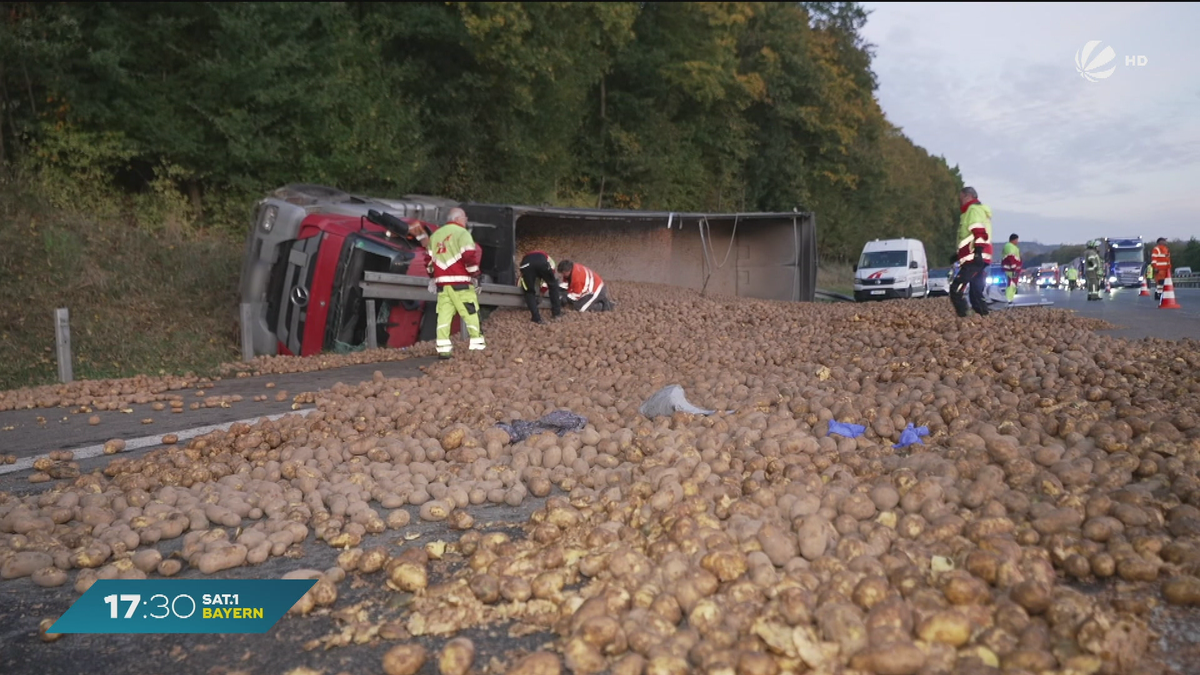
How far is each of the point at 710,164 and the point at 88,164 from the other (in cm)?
2204

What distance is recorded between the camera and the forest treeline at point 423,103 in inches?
535

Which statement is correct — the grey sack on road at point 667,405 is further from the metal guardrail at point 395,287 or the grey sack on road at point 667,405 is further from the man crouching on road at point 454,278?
the metal guardrail at point 395,287

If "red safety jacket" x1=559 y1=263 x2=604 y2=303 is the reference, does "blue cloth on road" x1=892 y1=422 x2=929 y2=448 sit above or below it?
below

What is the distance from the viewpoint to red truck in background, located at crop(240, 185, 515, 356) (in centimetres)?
980

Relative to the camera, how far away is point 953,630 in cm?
218

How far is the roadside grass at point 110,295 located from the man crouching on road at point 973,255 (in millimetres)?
8542

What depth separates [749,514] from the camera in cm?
304

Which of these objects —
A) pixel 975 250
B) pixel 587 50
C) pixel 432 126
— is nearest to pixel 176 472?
pixel 975 250

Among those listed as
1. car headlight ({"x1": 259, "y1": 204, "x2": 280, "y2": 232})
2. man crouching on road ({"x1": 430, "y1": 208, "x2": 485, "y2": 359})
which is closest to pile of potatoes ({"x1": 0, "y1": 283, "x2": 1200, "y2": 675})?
man crouching on road ({"x1": 430, "y1": 208, "x2": 485, "y2": 359})

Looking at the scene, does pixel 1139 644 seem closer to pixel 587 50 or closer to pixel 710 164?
pixel 587 50

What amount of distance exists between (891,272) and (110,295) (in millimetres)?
19240

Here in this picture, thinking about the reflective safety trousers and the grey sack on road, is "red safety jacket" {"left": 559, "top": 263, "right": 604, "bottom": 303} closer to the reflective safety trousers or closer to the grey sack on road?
the reflective safety trousers

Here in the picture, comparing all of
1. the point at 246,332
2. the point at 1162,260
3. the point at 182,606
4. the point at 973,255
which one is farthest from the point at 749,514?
the point at 1162,260

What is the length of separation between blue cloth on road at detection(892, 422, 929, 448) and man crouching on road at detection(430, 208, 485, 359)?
5292 millimetres
